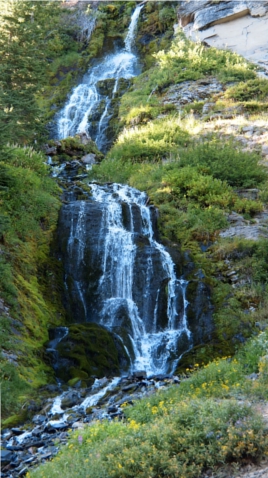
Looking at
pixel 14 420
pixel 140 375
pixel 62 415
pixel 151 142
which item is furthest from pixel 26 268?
pixel 151 142

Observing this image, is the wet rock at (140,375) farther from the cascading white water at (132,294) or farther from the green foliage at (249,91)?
the green foliage at (249,91)

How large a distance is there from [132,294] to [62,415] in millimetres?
4842

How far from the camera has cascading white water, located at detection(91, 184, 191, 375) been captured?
11031 mm

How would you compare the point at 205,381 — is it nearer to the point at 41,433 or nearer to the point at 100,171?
the point at 41,433

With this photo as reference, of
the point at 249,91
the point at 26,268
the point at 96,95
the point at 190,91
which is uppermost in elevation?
the point at 96,95

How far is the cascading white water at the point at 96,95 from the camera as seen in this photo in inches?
962

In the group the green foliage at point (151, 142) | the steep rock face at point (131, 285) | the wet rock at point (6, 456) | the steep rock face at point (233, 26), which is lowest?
the wet rock at point (6, 456)

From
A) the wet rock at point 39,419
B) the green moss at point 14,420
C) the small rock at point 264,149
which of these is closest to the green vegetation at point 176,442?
the wet rock at point 39,419

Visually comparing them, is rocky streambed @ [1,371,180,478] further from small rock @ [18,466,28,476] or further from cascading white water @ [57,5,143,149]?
cascading white water @ [57,5,143,149]

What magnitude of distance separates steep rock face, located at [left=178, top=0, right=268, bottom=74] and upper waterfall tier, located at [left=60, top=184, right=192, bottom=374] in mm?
16466

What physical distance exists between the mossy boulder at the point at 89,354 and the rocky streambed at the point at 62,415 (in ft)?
1.73

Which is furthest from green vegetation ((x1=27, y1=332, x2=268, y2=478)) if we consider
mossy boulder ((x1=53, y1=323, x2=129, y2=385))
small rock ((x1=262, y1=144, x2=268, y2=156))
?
small rock ((x1=262, y1=144, x2=268, y2=156))

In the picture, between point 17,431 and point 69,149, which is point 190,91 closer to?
point 69,149

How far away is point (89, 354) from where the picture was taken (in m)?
10.3
